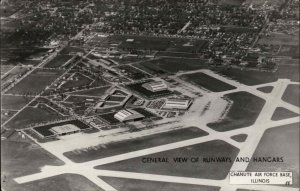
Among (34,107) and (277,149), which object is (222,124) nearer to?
(277,149)

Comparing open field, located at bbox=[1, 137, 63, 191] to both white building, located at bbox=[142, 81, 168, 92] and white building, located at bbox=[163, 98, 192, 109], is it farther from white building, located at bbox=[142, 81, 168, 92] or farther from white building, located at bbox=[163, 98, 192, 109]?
white building, located at bbox=[142, 81, 168, 92]

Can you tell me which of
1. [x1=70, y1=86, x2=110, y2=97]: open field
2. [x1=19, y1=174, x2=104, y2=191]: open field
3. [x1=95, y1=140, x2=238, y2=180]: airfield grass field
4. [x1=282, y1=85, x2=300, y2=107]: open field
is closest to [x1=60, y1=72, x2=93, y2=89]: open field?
[x1=70, y1=86, x2=110, y2=97]: open field

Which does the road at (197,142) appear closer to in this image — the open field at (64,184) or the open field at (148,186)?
the open field at (148,186)

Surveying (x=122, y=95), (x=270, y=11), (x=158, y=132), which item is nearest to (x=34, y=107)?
(x=122, y=95)

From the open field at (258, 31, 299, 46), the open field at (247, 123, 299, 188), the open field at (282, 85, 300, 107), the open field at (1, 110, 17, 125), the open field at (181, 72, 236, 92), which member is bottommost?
the open field at (1, 110, 17, 125)

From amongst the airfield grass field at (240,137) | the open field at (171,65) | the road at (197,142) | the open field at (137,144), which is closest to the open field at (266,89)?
the road at (197,142)

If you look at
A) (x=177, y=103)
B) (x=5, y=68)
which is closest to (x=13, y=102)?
(x=5, y=68)

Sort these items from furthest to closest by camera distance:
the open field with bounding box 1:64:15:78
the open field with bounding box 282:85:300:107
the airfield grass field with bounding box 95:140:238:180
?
the open field with bounding box 1:64:15:78
the open field with bounding box 282:85:300:107
the airfield grass field with bounding box 95:140:238:180
